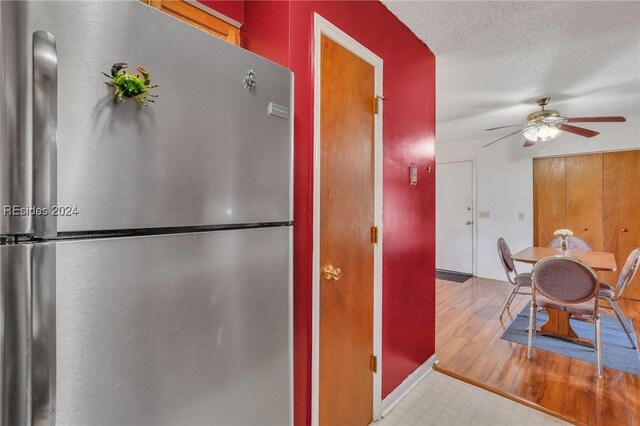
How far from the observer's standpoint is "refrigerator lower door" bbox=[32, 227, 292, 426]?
566mm

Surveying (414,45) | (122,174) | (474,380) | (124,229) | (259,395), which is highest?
(414,45)

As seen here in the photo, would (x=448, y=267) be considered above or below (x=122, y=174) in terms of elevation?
below

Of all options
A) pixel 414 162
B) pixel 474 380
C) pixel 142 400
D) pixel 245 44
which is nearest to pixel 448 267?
pixel 474 380

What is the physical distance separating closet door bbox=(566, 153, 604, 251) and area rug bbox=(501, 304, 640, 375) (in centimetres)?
133

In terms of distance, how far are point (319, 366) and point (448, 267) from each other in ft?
15.9

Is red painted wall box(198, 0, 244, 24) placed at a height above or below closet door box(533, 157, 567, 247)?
above

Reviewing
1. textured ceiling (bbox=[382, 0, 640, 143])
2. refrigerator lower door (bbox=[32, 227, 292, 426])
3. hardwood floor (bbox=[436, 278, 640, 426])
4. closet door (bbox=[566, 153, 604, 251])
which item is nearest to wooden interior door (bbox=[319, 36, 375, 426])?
refrigerator lower door (bbox=[32, 227, 292, 426])

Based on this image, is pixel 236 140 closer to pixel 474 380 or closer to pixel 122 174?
pixel 122 174

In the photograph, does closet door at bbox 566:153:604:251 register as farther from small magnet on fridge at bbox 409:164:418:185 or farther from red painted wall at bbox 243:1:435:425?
small magnet on fridge at bbox 409:164:418:185

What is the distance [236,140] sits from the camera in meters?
0.85

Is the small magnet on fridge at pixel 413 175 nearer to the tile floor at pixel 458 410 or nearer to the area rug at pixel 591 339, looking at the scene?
the tile floor at pixel 458 410

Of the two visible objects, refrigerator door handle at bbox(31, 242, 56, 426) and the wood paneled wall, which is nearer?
refrigerator door handle at bbox(31, 242, 56, 426)

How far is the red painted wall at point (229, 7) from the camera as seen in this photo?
1.36 meters

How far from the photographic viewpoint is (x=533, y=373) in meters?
2.29
